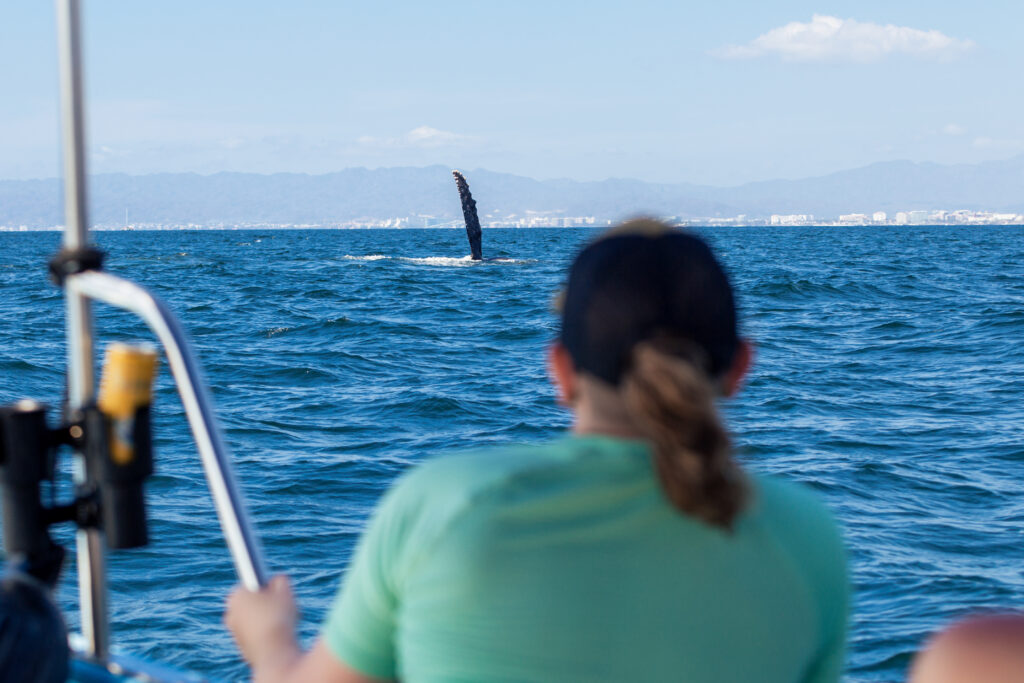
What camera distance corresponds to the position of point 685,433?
1372 millimetres

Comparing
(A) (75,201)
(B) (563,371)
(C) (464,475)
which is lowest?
(C) (464,475)

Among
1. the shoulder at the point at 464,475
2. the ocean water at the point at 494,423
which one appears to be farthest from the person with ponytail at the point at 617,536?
the ocean water at the point at 494,423

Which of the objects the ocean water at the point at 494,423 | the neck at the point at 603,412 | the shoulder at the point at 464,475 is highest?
the neck at the point at 603,412

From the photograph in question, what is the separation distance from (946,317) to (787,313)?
2.95 m

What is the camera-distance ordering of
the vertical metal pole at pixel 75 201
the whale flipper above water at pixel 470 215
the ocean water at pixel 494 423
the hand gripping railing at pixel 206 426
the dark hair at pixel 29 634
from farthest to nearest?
the whale flipper above water at pixel 470 215 < the ocean water at pixel 494 423 < the vertical metal pole at pixel 75 201 < the hand gripping railing at pixel 206 426 < the dark hair at pixel 29 634

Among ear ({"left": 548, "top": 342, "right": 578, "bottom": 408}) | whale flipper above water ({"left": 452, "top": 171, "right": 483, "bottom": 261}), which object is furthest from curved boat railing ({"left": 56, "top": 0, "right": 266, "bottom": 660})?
whale flipper above water ({"left": 452, "top": 171, "right": 483, "bottom": 261})

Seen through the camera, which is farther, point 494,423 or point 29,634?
point 494,423

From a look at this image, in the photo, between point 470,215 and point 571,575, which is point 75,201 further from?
point 470,215

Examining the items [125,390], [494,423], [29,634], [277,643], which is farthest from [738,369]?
[494,423]

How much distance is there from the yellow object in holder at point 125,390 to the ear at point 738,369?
3.12 ft

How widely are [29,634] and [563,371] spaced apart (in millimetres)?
931

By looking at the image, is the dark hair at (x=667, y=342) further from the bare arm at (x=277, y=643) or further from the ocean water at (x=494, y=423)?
the ocean water at (x=494, y=423)

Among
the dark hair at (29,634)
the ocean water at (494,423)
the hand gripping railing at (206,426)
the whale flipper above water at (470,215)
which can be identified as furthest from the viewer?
the whale flipper above water at (470,215)

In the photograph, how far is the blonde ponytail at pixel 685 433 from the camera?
137 centimetres
